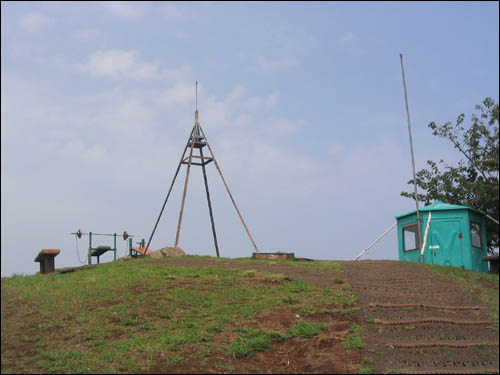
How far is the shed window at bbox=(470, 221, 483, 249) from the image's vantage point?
13.2m

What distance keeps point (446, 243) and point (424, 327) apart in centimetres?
646

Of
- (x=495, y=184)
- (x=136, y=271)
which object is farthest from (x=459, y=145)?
(x=136, y=271)

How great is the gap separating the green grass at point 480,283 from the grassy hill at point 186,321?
0.10 ft

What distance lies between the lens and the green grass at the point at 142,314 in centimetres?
666

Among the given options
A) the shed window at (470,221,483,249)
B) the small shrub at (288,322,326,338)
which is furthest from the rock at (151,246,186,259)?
the shed window at (470,221,483,249)

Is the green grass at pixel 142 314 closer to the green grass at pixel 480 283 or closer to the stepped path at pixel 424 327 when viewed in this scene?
the stepped path at pixel 424 327

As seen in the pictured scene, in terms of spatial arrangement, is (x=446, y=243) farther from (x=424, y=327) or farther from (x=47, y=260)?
(x=47, y=260)

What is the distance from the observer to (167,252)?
14344 millimetres

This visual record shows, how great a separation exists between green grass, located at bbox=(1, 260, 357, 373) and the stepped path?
0.63 m

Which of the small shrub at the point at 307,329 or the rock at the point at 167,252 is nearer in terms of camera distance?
the small shrub at the point at 307,329

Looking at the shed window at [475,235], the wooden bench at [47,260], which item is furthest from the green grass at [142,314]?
the shed window at [475,235]

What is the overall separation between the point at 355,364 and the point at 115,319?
3.69 m

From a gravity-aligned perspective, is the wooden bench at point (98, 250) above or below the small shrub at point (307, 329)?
above

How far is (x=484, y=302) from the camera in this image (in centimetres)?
805
